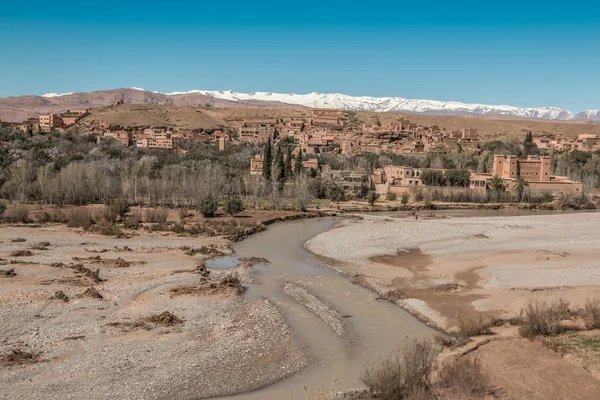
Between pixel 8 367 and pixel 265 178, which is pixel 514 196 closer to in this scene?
pixel 265 178

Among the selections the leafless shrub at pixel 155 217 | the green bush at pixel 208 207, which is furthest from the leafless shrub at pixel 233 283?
the green bush at pixel 208 207

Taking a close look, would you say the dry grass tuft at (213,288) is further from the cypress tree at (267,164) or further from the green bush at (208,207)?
the cypress tree at (267,164)

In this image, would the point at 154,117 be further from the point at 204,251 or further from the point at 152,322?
the point at 152,322

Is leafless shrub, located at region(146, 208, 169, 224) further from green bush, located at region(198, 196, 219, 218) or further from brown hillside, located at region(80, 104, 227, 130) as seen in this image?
brown hillside, located at region(80, 104, 227, 130)

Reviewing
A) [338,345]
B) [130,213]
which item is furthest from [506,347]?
[130,213]

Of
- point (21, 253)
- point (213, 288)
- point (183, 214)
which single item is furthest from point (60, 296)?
point (183, 214)

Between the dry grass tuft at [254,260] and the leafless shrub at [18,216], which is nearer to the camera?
the dry grass tuft at [254,260]

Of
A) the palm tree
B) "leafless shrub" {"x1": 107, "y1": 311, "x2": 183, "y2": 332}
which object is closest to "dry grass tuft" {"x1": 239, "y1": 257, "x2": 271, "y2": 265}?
"leafless shrub" {"x1": 107, "y1": 311, "x2": 183, "y2": 332}

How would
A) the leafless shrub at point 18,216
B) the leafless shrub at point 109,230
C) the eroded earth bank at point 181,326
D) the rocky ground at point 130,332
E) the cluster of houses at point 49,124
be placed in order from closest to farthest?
the rocky ground at point 130,332
the eroded earth bank at point 181,326
the leafless shrub at point 109,230
the leafless shrub at point 18,216
the cluster of houses at point 49,124
